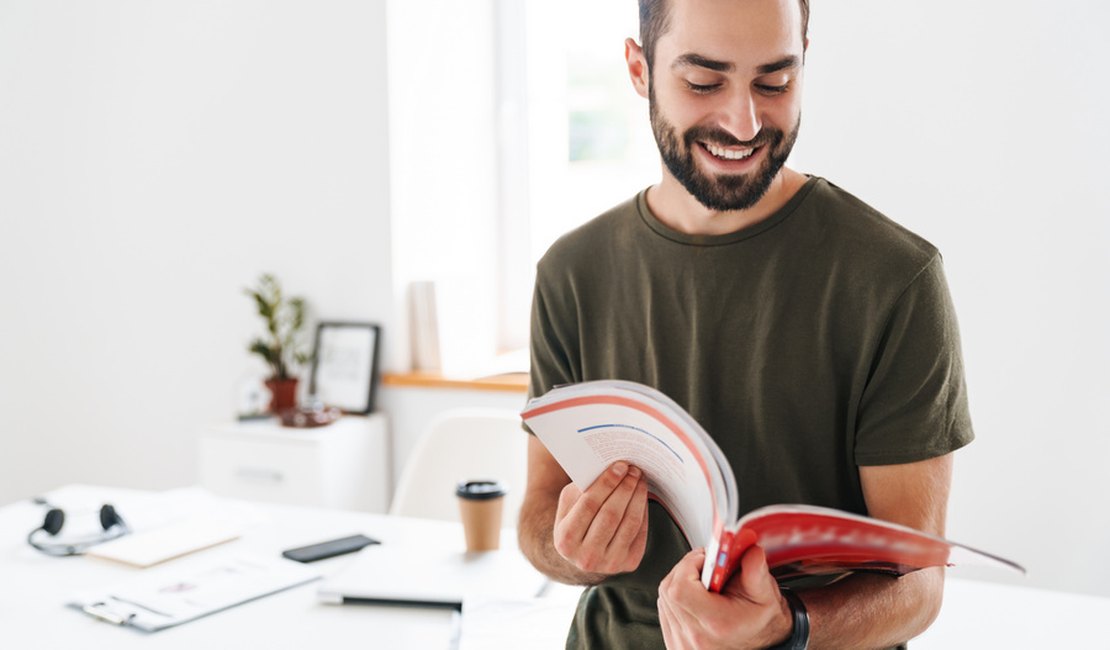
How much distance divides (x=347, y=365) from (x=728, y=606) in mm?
2446

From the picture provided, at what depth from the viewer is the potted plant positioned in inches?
126

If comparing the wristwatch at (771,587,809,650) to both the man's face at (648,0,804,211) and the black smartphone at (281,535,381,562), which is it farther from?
the black smartphone at (281,535,381,562)

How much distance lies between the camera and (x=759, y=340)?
1.19 meters

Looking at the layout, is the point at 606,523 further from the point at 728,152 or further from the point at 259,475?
the point at 259,475

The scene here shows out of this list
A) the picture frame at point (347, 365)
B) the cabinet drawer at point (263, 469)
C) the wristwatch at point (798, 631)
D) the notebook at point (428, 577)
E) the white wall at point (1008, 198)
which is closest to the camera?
the wristwatch at point (798, 631)

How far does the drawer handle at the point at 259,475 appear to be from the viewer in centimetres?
298

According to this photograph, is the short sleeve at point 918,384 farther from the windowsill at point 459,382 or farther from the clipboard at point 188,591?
the windowsill at point 459,382

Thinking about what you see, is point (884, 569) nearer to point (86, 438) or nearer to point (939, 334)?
point (939, 334)

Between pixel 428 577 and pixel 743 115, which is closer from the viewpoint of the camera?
pixel 743 115

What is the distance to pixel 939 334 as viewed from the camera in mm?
1097

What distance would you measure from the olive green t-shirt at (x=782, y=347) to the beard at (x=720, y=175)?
0.20ft

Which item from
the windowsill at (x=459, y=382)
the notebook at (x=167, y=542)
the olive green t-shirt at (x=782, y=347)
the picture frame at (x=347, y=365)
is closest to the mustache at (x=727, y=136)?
the olive green t-shirt at (x=782, y=347)

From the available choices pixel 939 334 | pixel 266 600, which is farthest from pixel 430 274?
pixel 939 334

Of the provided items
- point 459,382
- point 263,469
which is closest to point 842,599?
point 459,382
